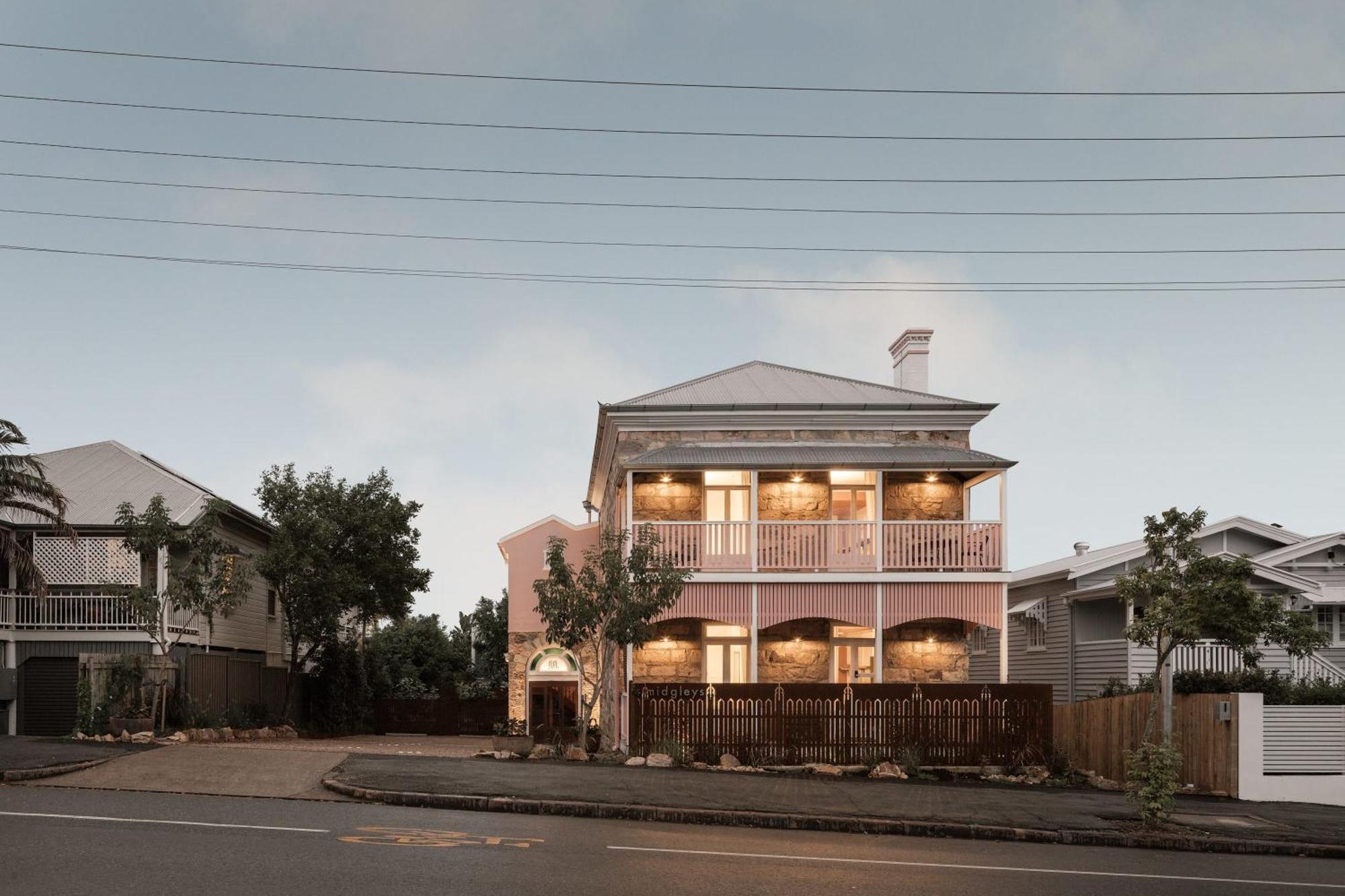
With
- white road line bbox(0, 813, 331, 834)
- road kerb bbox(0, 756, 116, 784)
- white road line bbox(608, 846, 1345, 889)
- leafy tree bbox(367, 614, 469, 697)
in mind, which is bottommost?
leafy tree bbox(367, 614, 469, 697)

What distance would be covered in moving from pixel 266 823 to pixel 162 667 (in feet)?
42.8

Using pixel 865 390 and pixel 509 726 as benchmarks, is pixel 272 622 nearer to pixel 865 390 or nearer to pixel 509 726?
pixel 509 726

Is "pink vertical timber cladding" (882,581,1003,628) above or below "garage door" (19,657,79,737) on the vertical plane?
above

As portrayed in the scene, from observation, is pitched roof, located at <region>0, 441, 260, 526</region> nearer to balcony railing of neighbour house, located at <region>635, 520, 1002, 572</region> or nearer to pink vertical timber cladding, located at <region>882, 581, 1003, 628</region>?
balcony railing of neighbour house, located at <region>635, 520, 1002, 572</region>

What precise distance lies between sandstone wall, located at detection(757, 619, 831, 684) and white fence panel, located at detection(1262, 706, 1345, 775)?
983cm

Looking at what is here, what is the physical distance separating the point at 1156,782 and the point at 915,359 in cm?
1683

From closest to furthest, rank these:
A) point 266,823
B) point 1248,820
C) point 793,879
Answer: point 793,879, point 266,823, point 1248,820

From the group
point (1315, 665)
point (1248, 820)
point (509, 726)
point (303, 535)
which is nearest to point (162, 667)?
point (509, 726)

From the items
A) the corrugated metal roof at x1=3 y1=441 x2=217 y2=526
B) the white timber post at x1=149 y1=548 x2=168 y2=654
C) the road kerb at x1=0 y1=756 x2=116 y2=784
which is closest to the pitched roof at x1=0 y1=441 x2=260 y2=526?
the corrugated metal roof at x1=3 y1=441 x2=217 y2=526

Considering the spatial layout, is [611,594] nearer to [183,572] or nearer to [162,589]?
[183,572]

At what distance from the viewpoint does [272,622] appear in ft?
126

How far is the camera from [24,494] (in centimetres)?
2791

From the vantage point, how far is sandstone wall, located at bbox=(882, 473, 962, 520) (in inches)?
1094

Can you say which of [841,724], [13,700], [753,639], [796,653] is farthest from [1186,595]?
[13,700]
